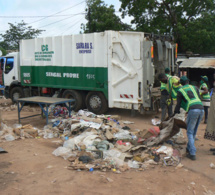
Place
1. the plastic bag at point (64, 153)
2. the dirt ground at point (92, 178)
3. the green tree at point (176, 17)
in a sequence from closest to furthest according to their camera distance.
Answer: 1. the dirt ground at point (92, 178)
2. the plastic bag at point (64, 153)
3. the green tree at point (176, 17)

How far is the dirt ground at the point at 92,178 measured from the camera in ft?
12.3

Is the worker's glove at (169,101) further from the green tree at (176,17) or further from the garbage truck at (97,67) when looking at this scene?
the green tree at (176,17)

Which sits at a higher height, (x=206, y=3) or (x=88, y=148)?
(x=206, y=3)

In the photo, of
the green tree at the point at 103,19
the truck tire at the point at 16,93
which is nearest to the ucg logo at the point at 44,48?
the truck tire at the point at 16,93

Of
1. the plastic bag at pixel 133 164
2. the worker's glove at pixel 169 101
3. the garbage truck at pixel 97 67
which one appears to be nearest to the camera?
the plastic bag at pixel 133 164

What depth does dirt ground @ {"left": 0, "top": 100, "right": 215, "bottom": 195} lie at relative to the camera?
3740 mm

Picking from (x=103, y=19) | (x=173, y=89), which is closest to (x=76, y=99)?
(x=173, y=89)

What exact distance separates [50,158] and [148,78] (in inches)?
156

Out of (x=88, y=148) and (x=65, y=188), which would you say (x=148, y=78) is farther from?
(x=65, y=188)

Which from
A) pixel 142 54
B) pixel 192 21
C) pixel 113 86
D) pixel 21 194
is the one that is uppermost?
pixel 192 21

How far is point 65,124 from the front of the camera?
22.6 ft

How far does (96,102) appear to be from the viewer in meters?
8.87

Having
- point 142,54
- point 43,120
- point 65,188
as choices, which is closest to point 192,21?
point 142,54

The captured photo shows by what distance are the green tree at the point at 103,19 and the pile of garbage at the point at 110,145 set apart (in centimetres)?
1276
